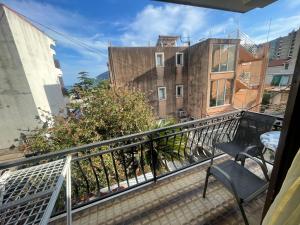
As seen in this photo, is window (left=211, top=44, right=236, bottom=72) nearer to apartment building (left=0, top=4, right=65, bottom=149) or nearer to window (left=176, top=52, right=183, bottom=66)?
window (left=176, top=52, right=183, bottom=66)

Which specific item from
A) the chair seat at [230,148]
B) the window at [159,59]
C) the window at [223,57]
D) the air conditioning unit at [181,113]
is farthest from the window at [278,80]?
the chair seat at [230,148]

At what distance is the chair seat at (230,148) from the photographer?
2.24 m

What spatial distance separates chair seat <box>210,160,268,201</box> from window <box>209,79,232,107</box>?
26.3 ft

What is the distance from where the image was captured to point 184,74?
1023 cm

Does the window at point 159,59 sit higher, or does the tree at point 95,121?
the window at point 159,59

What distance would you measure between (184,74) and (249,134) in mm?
8501

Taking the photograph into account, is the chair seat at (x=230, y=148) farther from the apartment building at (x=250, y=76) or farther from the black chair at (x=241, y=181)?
the apartment building at (x=250, y=76)

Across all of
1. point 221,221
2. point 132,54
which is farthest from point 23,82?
point 221,221

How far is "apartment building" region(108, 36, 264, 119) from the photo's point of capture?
8508mm

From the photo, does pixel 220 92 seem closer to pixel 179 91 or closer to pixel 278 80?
pixel 179 91

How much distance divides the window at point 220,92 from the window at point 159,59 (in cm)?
347

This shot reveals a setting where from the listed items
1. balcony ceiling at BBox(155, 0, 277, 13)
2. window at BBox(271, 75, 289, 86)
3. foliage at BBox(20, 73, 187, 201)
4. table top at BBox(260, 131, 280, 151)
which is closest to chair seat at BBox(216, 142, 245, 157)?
table top at BBox(260, 131, 280, 151)

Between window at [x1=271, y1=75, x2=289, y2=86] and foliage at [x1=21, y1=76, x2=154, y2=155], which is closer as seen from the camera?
foliage at [x1=21, y1=76, x2=154, y2=155]

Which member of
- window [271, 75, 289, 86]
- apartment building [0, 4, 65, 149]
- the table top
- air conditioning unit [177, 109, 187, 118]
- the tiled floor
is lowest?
air conditioning unit [177, 109, 187, 118]
